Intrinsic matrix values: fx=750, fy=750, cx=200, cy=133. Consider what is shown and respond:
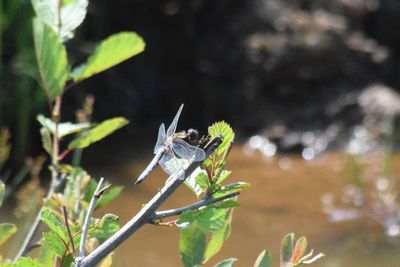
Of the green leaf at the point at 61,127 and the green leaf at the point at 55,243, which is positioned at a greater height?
the green leaf at the point at 61,127

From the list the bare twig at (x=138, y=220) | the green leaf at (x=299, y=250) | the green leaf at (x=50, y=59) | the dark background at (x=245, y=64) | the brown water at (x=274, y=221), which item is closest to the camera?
the bare twig at (x=138, y=220)

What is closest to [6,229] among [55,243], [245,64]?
[55,243]

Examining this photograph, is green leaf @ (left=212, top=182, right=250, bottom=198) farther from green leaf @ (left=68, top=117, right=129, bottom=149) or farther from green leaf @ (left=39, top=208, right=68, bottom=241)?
green leaf @ (left=68, top=117, right=129, bottom=149)

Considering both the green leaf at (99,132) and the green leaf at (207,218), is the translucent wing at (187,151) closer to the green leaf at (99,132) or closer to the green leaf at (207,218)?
the green leaf at (207,218)

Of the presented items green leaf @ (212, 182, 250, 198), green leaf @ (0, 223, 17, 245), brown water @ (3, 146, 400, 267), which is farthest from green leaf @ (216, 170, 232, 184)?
brown water @ (3, 146, 400, 267)

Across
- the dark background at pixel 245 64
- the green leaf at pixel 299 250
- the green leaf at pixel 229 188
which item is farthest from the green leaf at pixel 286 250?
the dark background at pixel 245 64
